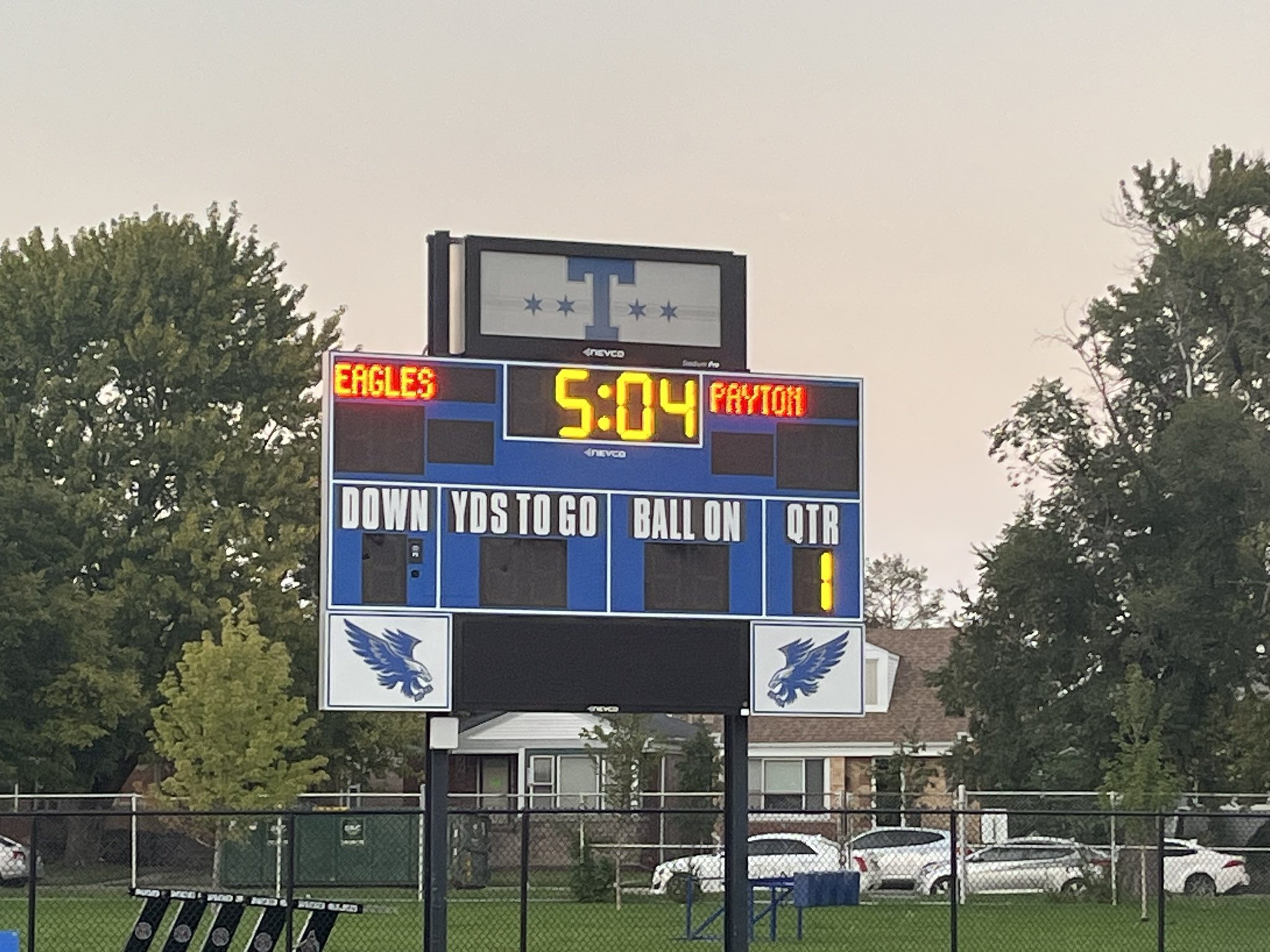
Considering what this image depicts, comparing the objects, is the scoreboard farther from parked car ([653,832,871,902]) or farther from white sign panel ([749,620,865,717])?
parked car ([653,832,871,902])

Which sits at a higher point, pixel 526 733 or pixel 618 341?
pixel 618 341

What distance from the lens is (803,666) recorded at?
17.7m

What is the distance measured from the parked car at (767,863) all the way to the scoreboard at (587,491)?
53.7 feet

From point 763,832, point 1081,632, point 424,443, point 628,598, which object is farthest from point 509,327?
point 1081,632

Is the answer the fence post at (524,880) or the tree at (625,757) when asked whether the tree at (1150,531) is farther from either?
the fence post at (524,880)

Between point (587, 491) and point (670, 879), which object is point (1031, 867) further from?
point (587, 491)

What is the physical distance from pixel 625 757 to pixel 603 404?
22199mm

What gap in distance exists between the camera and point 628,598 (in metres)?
17.1

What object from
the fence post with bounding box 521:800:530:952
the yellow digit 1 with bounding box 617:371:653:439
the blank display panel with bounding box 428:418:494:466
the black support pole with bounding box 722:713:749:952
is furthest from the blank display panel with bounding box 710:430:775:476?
the fence post with bounding box 521:800:530:952

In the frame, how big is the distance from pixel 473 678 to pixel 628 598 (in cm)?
134

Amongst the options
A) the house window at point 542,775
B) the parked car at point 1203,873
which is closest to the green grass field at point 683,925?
the parked car at point 1203,873

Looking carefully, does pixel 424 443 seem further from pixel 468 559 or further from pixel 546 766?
pixel 546 766

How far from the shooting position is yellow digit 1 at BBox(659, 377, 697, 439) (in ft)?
56.6

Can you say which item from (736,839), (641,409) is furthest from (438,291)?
(736,839)
